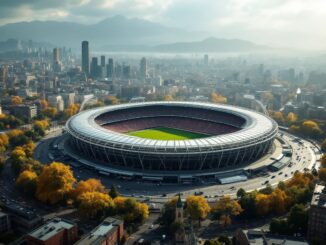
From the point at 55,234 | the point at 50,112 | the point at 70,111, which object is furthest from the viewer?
the point at 70,111

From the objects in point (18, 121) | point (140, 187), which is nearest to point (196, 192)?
point (140, 187)

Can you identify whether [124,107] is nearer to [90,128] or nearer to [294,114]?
[90,128]

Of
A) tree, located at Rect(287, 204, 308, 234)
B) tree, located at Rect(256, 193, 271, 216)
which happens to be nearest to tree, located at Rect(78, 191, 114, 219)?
tree, located at Rect(256, 193, 271, 216)

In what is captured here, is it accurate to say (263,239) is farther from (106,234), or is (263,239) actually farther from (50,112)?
(50,112)

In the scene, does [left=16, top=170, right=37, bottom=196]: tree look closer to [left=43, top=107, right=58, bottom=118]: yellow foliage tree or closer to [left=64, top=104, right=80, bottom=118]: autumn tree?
[left=64, top=104, right=80, bottom=118]: autumn tree

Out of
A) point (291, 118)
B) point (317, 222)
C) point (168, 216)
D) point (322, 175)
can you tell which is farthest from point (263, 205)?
point (291, 118)

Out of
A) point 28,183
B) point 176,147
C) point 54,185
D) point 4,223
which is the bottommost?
point 4,223
